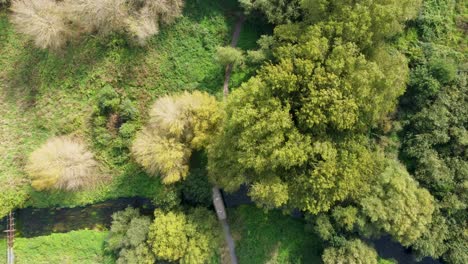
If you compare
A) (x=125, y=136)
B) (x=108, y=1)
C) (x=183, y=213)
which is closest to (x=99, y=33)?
(x=108, y=1)

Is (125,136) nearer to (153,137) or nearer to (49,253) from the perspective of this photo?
(153,137)

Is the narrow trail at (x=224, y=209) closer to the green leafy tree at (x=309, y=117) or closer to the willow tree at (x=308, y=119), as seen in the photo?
the willow tree at (x=308, y=119)

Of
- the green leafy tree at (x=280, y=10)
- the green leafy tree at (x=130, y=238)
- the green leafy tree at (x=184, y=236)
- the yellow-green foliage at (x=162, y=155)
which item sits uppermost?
the green leafy tree at (x=280, y=10)

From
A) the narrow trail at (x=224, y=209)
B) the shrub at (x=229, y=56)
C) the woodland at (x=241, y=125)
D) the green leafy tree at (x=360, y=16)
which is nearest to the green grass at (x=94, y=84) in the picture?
the woodland at (x=241, y=125)

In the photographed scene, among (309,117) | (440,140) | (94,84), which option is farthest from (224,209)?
(440,140)

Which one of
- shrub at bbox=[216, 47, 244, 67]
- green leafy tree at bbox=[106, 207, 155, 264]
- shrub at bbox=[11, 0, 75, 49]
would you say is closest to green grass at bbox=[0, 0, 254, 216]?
shrub at bbox=[11, 0, 75, 49]

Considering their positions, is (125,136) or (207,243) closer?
(207,243)
